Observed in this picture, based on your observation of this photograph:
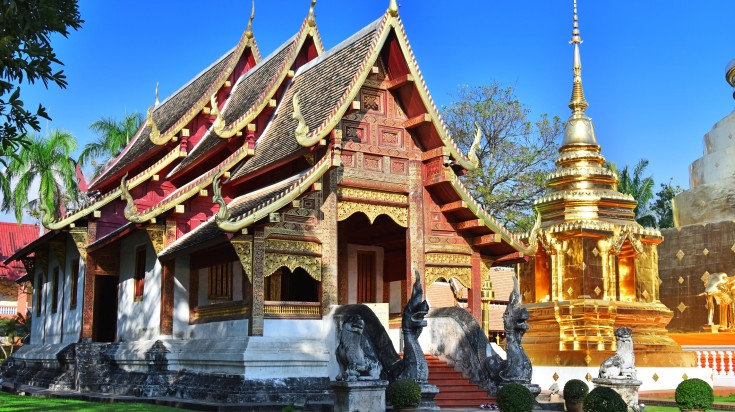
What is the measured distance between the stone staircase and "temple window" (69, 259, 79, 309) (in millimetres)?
9835

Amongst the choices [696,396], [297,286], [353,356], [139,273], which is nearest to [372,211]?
[297,286]

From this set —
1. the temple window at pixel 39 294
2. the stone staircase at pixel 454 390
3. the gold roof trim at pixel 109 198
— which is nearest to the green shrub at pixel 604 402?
the stone staircase at pixel 454 390

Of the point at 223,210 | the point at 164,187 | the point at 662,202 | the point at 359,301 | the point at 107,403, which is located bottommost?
the point at 107,403

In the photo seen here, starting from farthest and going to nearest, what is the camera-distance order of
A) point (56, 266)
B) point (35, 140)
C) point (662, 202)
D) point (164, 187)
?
point (662, 202) < point (35, 140) < point (56, 266) < point (164, 187)

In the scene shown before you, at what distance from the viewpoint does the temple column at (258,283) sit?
45.2ft

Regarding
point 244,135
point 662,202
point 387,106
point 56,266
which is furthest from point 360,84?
point 662,202

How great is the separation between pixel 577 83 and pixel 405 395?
12.7 m

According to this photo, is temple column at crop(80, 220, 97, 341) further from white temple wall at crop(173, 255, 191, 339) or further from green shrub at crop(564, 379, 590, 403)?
green shrub at crop(564, 379, 590, 403)

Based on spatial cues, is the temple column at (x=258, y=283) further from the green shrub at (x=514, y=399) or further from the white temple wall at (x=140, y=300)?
the green shrub at (x=514, y=399)

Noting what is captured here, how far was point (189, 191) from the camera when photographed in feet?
52.4

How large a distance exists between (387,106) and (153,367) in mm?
6390

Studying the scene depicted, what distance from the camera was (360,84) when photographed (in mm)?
14812

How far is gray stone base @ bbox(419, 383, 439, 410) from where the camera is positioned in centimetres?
1299

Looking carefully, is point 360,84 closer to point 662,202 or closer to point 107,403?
point 107,403
